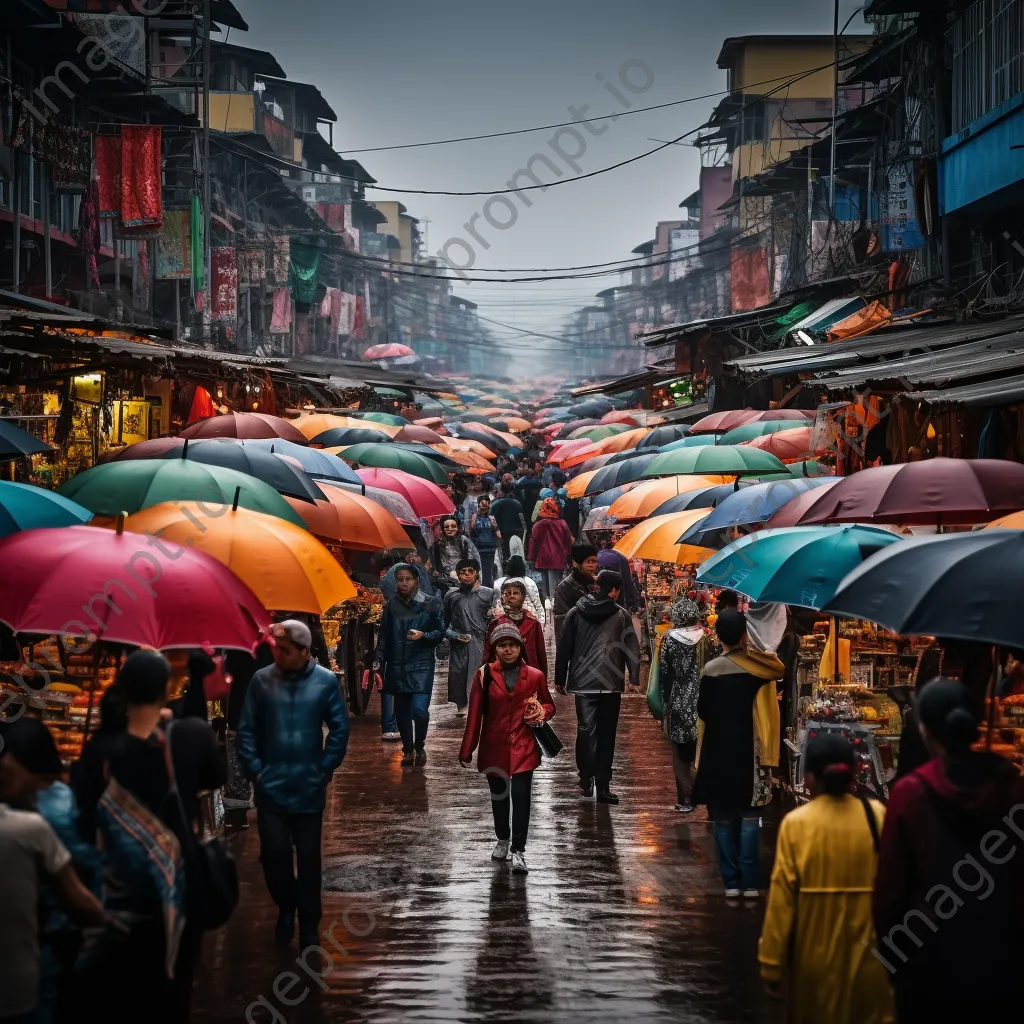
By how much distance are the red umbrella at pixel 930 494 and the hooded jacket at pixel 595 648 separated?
195cm

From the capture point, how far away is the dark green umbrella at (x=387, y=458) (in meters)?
16.6

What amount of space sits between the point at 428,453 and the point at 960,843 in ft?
50.9

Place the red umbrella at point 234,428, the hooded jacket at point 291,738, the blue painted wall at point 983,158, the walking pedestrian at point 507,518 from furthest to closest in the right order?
the walking pedestrian at point 507,518
the blue painted wall at point 983,158
the red umbrella at point 234,428
the hooded jacket at point 291,738

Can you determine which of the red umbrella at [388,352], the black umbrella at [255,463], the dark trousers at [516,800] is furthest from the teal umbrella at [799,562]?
the red umbrella at [388,352]

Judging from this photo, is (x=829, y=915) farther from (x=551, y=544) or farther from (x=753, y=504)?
(x=551, y=544)

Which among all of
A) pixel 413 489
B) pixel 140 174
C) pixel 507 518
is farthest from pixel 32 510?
pixel 140 174

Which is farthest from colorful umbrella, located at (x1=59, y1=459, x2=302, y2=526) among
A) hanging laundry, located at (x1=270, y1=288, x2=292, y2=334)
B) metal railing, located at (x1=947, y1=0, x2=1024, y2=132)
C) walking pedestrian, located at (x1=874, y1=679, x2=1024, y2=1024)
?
hanging laundry, located at (x1=270, y1=288, x2=292, y2=334)

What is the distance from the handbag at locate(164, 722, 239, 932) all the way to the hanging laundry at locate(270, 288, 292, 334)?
129 ft

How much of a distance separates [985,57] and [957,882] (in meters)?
16.8

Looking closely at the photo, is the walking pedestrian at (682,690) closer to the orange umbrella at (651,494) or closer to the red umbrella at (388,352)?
the orange umbrella at (651,494)

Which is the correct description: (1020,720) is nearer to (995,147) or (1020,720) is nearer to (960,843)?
(960,843)

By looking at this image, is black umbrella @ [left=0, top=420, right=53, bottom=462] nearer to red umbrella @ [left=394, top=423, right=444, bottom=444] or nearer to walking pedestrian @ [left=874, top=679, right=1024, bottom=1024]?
walking pedestrian @ [left=874, top=679, right=1024, bottom=1024]

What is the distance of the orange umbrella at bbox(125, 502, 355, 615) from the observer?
7668 millimetres

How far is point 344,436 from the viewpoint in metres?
17.8
